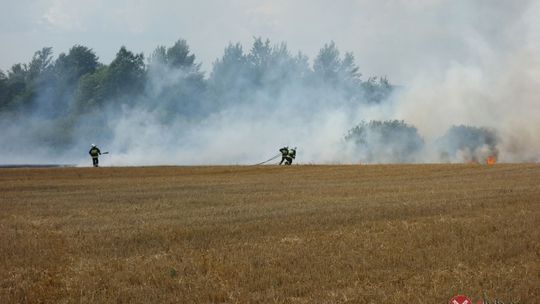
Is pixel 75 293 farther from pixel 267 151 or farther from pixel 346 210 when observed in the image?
pixel 267 151

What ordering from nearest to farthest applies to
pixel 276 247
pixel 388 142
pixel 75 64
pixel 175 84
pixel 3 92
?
pixel 276 247, pixel 388 142, pixel 175 84, pixel 3 92, pixel 75 64

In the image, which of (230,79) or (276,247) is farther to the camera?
(230,79)

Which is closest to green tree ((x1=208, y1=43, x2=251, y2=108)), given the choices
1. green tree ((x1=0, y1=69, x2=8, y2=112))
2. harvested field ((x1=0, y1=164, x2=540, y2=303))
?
green tree ((x1=0, y1=69, x2=8, y2=112))

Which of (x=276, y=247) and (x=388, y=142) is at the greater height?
(x=388, y=142)

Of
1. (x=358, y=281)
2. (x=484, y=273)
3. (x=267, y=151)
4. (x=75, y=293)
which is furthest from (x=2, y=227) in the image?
(x=267, y=151)

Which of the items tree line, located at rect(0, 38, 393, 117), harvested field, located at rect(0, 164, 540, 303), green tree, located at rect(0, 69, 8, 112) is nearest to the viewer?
harvested field, located at rect(0, 164, 540, 303)

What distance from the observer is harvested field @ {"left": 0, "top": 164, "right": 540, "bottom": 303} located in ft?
29.9

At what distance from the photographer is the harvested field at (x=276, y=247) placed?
29.9 feet

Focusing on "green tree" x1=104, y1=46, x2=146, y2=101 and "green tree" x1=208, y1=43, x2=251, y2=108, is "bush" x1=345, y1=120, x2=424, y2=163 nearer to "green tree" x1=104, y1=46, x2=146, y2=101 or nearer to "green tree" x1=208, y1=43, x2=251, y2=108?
"green tree" x1=208, y1=43, x2=251, y2=108

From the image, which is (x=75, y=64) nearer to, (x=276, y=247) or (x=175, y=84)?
(x=175, y=84)

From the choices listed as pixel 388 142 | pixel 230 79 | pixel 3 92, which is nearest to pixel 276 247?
pixel 388 142

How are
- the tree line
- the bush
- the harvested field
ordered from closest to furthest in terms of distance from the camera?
the harvested field, the bush, the tree line

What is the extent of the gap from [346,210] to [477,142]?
3409 cm

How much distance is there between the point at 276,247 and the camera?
39.6 ft
